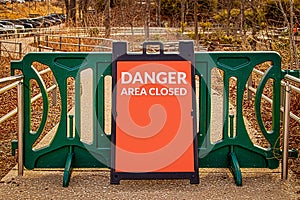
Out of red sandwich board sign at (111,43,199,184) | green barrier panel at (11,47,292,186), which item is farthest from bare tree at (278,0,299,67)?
red sandwich board sign at (111,43,199,184)

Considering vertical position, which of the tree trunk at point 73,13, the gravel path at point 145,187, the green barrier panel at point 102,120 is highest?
the tree trunk at point 73,13

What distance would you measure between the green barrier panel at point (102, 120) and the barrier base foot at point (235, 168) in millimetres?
11

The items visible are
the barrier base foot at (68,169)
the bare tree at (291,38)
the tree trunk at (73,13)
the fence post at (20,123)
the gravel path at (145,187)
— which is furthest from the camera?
the tree trunk at (73,13)

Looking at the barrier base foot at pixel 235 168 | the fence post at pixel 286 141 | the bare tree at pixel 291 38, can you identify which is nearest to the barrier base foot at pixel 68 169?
the barrier base foot at pixel 235 168

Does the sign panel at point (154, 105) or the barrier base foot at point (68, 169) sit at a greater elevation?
the sign panel at point (154, 105)

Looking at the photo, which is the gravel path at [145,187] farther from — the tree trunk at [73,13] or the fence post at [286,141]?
the tree trunk at [73,13]

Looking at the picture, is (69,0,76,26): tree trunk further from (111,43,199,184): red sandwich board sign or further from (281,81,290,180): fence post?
(281,81,290,180): fence post

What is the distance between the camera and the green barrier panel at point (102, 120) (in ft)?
16.8

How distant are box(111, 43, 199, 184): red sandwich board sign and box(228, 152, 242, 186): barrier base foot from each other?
42 cm

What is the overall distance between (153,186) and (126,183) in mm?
275

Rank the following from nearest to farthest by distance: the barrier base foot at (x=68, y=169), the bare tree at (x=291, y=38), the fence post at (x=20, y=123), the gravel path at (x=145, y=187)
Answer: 1. the gravel path at (x=145, y=187)
2. the barrier base foot at (x=68, y=169)
3. the fence post at (x=20, y=123)
4. the bare tree at (x=291, y=38)

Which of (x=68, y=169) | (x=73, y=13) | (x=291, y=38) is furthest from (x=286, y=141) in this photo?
(x=73, y=13)

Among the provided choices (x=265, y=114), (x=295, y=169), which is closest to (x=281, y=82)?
(x=295, y=169)

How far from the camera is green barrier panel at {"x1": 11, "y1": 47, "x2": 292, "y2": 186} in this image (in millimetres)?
5121
